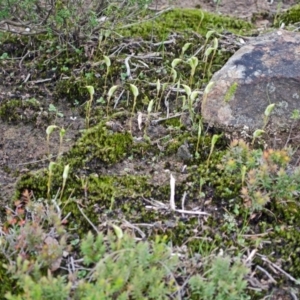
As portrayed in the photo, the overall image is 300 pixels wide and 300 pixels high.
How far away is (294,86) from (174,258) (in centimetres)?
149

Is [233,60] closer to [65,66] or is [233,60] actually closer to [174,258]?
[65,66]

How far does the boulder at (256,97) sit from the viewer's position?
3279 millimetres

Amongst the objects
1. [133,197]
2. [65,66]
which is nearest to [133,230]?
[133,197]

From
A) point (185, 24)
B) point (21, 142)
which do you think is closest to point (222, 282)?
point (21, 142)

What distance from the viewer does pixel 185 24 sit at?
4.60m

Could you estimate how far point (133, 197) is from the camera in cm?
284

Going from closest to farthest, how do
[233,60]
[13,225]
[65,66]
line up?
1. [13,225]
2. [233,60]
3. [65,66]

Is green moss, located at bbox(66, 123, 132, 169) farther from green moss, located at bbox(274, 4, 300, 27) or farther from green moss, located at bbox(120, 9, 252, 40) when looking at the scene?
green moss, located at bbox(274, 4, 300, 27)

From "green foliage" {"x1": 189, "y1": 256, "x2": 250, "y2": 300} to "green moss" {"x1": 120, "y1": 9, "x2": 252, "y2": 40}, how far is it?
92.3 inches

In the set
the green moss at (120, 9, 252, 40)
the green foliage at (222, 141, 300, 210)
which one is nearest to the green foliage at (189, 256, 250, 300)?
the green foliage at (222, 141, 300, 210)

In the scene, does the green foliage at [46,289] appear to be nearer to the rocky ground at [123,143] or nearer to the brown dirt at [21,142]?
the rocky ground at [123,143]

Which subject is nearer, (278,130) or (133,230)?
(133,230)

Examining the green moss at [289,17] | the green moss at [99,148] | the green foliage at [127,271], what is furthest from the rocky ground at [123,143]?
the green foliage at [127,271]

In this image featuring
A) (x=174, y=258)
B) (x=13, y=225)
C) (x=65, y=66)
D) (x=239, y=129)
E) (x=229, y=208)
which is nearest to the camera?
(x=174, y=258)
